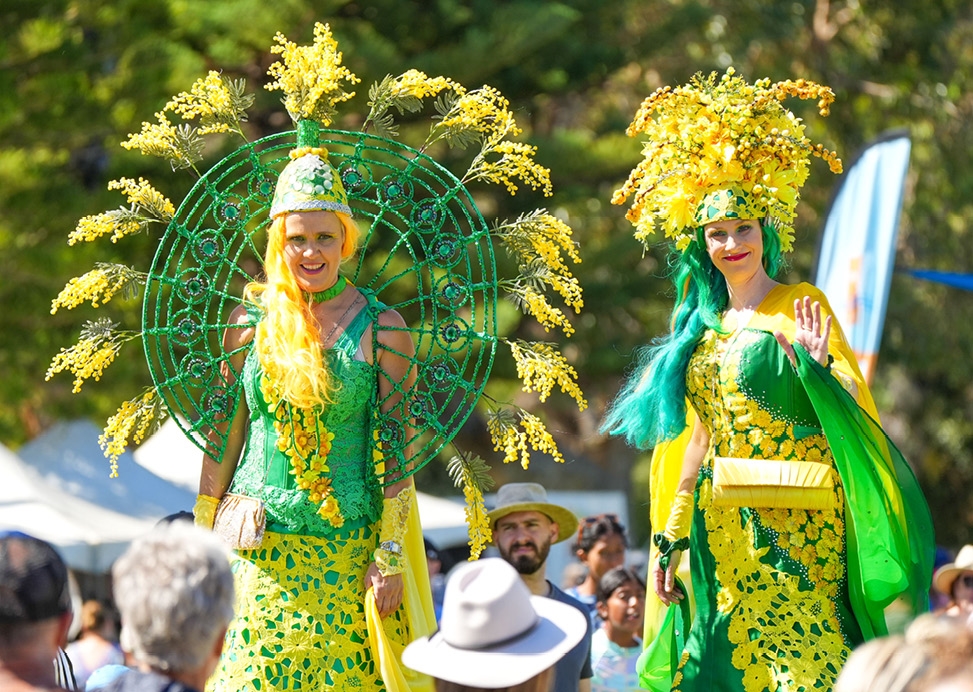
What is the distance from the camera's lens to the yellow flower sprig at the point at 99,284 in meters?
4.66

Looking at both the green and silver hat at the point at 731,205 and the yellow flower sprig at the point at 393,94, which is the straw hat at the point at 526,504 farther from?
the yellow flower sprig at the point at 393,94

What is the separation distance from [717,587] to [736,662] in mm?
258

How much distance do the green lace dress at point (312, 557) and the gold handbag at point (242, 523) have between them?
39 mm

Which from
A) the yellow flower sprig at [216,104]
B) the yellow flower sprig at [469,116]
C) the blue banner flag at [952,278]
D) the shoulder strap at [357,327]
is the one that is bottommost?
the shoulder strap at [357,327]

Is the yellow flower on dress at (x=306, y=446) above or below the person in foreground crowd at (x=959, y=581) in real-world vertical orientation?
above

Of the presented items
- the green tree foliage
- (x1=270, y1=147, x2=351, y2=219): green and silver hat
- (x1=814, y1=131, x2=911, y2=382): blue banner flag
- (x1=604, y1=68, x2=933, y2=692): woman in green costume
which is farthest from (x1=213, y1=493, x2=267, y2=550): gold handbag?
the green tree foliage

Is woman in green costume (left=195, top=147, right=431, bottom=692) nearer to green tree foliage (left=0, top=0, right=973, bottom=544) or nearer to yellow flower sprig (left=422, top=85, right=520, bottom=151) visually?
yellow flower sprig (left=422, top=85, right=520, bottom=151)

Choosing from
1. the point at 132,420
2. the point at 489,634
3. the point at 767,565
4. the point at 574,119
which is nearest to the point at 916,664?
the point at 489,634

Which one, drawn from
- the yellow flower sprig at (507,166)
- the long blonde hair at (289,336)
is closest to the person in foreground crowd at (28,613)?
the long blonde hair at (289,336)

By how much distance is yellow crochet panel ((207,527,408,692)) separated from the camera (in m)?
4.44

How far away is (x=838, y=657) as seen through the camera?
15.1ft

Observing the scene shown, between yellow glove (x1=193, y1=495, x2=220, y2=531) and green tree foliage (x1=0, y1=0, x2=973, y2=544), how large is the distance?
391 centimetres

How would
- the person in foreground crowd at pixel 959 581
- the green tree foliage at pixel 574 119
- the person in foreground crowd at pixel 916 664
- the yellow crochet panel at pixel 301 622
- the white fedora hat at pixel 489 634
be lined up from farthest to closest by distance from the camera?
1. the green tree foliage at pixel 574 119
2. the person in foreground crowd at pixel 959 581
3. the yellow crochet panel at pixel 301 622
4. the white fedora hat at pixel 489 634
5. the person in foreground crowd at pixel 916 664

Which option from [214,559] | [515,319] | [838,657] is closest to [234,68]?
[515,319]
